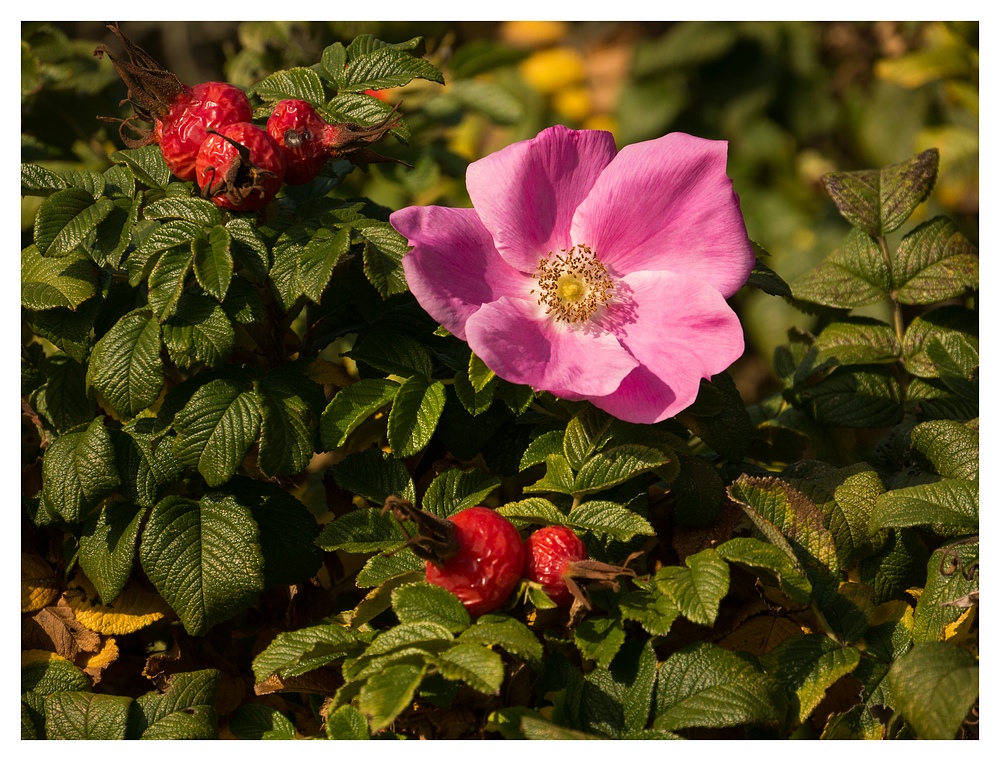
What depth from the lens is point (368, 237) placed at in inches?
35.4

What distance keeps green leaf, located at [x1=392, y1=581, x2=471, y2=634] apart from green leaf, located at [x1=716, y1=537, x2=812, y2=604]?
0.21m

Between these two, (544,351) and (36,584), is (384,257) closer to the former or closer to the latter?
(544,351)

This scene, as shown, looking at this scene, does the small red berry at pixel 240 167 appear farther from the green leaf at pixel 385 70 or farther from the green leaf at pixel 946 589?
the green leaf at pixel 946 589

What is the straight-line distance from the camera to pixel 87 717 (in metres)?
0.86

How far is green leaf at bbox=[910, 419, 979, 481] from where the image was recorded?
0.92 m

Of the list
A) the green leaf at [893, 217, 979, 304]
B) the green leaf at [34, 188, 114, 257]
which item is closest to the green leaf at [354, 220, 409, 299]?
the green leaf at [34, 188, 114, 257]

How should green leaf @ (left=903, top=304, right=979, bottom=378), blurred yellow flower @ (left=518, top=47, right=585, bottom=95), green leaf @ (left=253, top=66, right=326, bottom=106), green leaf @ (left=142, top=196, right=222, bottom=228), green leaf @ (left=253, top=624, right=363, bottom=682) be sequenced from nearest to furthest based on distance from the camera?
green leaf @ (left=253, top=624, right=363, bottom=682), green leaf @ (left=142, top=196, right=222, bottom=228), green leaf @ (left=253, top=66, right=326, bottom=106), green leaf @ (left=903, top=304, right=979, bottom=378), blurred yellow flower @ (left=518, top=47, right=585, bottom=95)

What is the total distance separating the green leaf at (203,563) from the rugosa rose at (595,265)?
255mm

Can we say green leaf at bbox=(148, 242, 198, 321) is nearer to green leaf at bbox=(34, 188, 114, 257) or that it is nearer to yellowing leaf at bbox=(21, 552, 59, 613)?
green leaf at bbox=(34, 188, 114, 257)

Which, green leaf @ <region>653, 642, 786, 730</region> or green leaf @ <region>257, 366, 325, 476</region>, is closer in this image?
green leaf @ <region>653, 642, 786, 730</region>

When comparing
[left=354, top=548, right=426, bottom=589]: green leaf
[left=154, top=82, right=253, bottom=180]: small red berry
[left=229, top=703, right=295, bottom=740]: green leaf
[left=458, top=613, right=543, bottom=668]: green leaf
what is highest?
[left=154, top=82, right=253, bottom=180]: small red berry

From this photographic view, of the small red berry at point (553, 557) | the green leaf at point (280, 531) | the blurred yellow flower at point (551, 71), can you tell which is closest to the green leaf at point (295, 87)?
the green leaf at point (280, 531)

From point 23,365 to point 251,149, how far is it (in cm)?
34

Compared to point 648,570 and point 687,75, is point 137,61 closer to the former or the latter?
point 648,570
